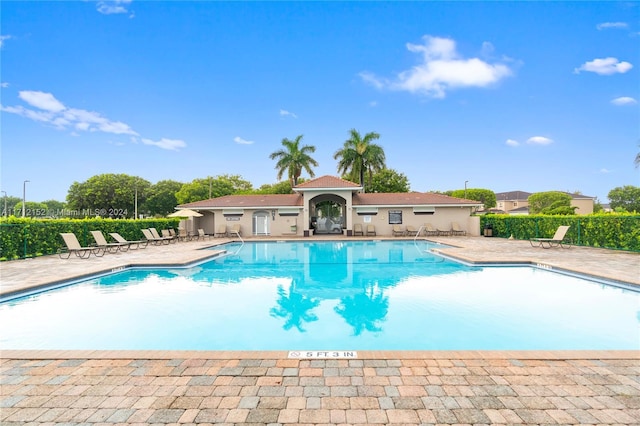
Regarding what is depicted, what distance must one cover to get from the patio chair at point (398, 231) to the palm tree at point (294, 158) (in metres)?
13.8

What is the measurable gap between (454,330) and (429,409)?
3167 millimetres

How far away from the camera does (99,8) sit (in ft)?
50.5

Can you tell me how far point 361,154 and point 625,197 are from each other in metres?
78.7

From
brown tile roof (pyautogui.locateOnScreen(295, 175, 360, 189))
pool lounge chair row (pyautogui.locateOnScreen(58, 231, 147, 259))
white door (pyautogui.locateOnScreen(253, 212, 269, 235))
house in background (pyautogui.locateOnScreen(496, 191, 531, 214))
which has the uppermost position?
house in background (pyautogui.locateOnScreen(496, 191, 531, 214))

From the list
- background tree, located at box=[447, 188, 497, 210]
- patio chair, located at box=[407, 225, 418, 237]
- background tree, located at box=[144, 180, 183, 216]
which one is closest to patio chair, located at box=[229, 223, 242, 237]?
patio chair, located at box=[407, 225, 418, 237]

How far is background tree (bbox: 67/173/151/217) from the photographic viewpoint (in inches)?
2163

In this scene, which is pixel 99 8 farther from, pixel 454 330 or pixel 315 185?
pixel 454 330

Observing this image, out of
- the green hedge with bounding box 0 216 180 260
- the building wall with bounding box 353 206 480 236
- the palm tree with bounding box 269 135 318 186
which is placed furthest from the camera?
the palm tree with bounding box 269 135 318 186

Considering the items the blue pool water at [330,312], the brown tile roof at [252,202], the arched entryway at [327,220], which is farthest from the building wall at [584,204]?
the blue pool water at [330,312]

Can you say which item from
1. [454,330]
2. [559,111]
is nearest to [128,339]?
[454,330]

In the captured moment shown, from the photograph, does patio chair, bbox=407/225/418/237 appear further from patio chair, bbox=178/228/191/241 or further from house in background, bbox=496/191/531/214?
house in background, bbox=496/191/531/214

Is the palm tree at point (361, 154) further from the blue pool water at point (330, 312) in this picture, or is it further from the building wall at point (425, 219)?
the blue pool water at point (330, 312)

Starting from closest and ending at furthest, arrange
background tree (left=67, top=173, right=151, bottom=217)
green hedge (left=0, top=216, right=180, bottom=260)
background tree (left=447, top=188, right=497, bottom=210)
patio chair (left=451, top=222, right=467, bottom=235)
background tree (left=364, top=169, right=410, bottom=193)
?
green hedge (left=0, top=216, right=180, bottom=260) → patio chair (left=451, top=222, right=467, bottom=235) → background tree (left=364, top=169, right=410, bottom=193) → background tree (left=67, top=173, right=151, bottom=217) → background tree (left=447, top=188, right=497, bottom=210)

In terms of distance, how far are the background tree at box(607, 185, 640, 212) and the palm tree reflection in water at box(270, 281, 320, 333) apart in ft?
313
